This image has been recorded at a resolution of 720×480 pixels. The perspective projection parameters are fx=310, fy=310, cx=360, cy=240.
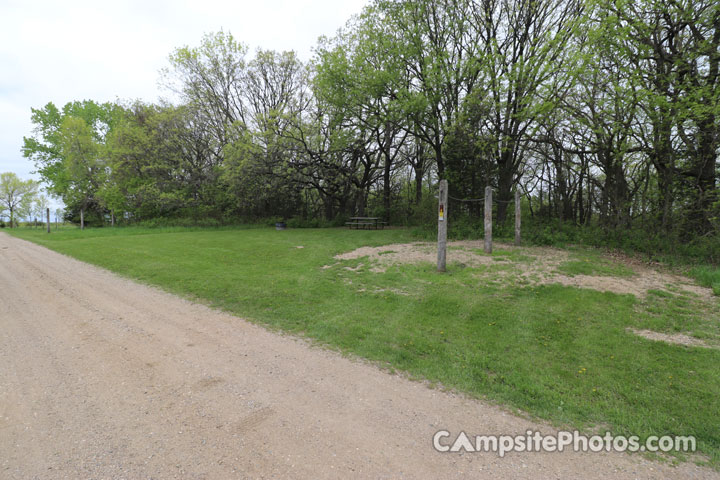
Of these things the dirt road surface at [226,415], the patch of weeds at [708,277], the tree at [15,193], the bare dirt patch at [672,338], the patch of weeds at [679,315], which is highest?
the tree at [15,193]

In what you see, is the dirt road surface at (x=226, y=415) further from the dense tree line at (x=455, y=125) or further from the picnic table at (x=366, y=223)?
the picnic table at (x=366, y=223)

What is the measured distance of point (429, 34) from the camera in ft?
47.9

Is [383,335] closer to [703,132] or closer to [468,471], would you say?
[468,471]

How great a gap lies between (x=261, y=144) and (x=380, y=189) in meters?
9.06

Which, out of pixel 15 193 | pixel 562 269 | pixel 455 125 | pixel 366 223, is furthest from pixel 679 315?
pixel 15 193

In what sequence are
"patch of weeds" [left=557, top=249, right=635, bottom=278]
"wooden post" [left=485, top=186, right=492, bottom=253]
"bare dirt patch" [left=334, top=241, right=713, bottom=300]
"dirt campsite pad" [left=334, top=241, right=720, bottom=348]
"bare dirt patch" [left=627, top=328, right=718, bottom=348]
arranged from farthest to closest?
"wooden post" [left=485, top=186, right=492, bottom=253] → "patch of weeds" [left=557, top=249, right=635, bottom=278] → "bare dirt patch" [left=334, top=241, right=713, bottom=300] → "dirt campsite pad" [left=334, top=241, right=720, bottom=348] → "bare dirt patch" [left=627, top=328, right=718, bottom=348]

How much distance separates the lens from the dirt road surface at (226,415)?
78.1 inches

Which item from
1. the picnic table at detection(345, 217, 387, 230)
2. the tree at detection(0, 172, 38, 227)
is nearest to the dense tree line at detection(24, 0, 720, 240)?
the picnic table at detection(345, 217, 387, 230)

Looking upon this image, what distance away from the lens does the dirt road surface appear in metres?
1.98

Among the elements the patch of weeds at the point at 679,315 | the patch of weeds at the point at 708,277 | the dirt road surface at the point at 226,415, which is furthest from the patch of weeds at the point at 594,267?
the dirt road surface at the point at 226,415

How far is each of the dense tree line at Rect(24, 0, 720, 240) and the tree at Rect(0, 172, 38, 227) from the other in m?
21.3

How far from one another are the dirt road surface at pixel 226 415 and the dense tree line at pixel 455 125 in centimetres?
1002

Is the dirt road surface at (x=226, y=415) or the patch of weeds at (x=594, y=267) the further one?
the patch of weeds at (x=594, y=267)

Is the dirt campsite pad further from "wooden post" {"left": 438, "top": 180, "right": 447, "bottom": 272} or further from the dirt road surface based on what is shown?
the dirt road surface
